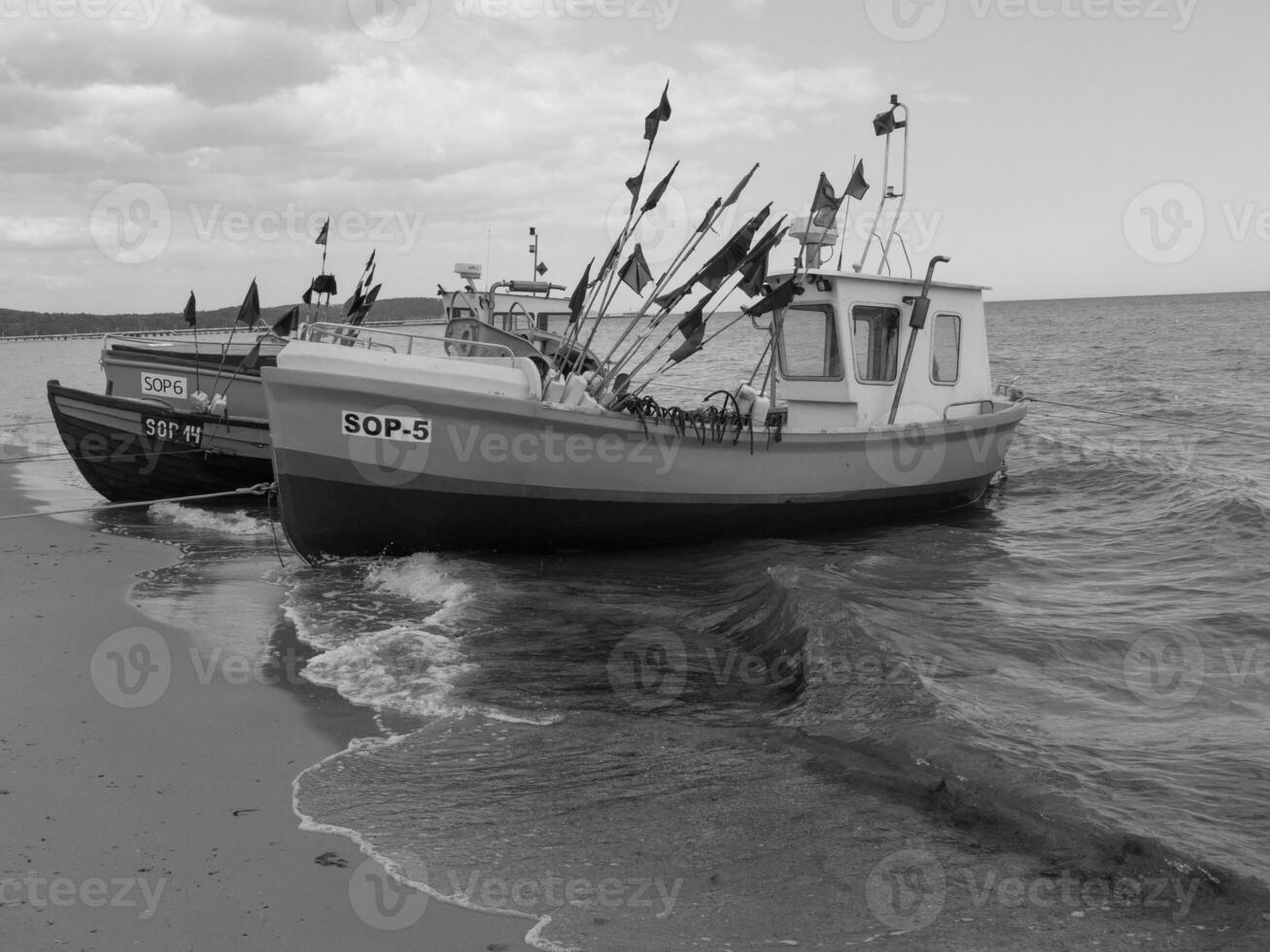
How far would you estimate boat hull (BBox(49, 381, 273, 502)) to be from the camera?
14.0 m

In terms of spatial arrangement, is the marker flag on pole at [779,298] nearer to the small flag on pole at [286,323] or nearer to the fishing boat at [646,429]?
the fishing boat at [646,429]

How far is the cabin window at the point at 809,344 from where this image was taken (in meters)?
12.2

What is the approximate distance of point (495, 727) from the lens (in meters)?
6.15

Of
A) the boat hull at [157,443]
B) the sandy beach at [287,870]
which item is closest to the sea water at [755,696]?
the sandy beach at [287,870]

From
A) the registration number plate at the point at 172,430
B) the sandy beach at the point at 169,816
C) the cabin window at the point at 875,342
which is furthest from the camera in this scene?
the registration number plate at the point at 172,430

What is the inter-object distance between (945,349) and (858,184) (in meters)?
2.34

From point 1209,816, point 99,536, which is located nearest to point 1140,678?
point 1209,816

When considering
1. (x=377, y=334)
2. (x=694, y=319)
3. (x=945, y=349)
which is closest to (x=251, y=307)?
(x=377, y=334)

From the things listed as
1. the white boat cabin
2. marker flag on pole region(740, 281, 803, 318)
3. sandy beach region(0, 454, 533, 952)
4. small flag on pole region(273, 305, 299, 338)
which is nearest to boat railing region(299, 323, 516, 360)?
small flag on pole region(273, 305, 299, 338)

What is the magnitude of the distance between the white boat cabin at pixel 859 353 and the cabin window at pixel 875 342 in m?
0.01


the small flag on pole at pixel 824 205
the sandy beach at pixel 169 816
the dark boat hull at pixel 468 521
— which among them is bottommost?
the sandy beach at pixel 169 816

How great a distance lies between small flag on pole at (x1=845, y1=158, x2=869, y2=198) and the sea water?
3748mm

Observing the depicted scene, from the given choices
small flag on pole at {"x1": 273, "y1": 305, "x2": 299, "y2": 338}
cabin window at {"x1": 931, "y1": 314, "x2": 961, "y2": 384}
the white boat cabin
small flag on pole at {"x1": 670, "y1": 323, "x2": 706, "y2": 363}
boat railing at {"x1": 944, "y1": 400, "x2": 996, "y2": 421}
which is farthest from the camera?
boat railing at {"x1": 944, "y1": 400, "x2": 996, "y2": 421}

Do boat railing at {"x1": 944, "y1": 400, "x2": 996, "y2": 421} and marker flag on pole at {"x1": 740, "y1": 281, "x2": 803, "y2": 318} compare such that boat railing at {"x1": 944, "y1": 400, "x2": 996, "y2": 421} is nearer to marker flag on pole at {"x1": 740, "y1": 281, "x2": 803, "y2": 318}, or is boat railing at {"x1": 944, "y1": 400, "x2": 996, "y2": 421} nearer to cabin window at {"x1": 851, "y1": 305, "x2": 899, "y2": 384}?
cabin window at {"x1": 851, "y1": 305, "x2": 899, "y2": 384}
